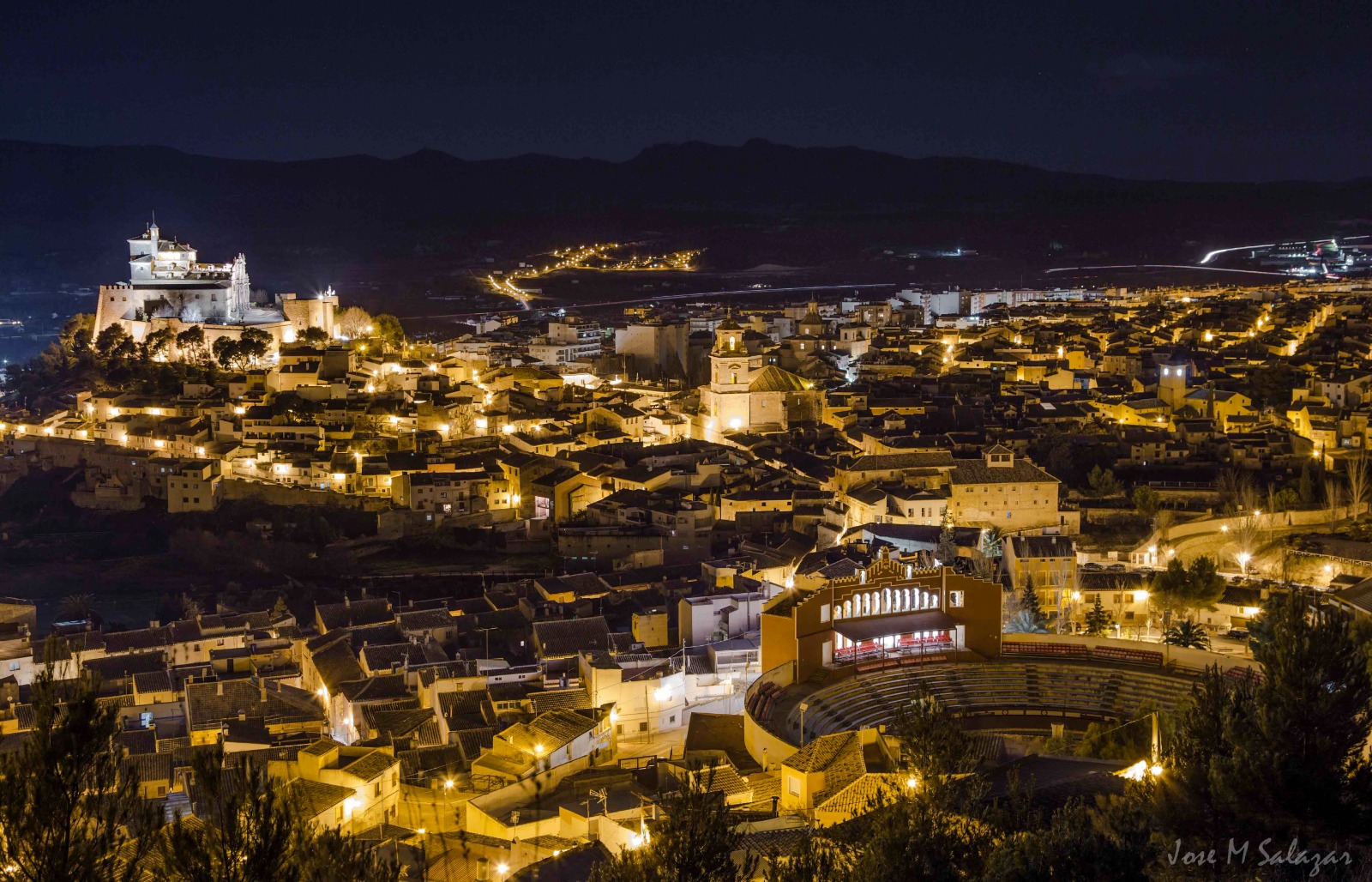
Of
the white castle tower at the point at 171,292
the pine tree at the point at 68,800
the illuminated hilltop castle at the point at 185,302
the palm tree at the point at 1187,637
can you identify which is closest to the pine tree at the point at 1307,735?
the pine tree at the point at 68,800

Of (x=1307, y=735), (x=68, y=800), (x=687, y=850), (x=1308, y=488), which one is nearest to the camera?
(x=68, y=800)

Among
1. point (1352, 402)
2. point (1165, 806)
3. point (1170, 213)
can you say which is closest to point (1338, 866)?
point (1165, 806)

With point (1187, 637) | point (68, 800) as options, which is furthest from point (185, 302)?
point (68, 800)

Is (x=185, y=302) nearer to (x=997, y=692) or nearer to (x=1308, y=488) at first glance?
(x=1308, y=488)

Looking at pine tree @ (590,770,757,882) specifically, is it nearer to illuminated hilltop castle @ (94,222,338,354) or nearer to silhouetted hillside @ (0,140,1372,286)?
illuminated hilltop castle @ (94,222,338,354)

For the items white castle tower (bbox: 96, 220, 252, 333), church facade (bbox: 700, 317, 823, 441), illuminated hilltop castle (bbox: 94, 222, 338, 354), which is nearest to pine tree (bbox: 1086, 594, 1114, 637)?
church facade (bbox: 700, 317, 823, 441)

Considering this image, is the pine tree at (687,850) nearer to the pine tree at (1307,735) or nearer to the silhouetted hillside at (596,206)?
the pine tree at (1307,735)

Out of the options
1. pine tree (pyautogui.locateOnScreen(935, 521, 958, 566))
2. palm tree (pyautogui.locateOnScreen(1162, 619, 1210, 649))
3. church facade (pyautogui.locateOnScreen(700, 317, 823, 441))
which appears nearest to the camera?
palm tree (pyautogui.locateOnScreen(1162, 619, 1210, 649))
